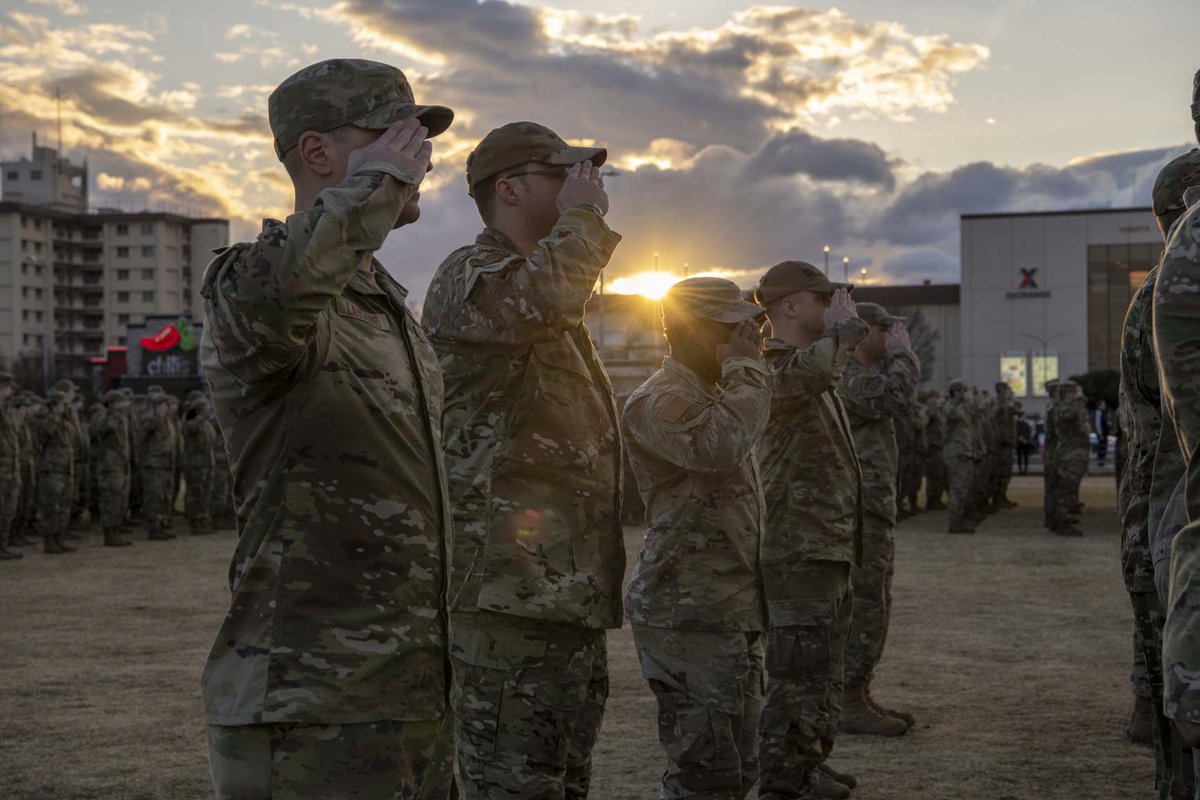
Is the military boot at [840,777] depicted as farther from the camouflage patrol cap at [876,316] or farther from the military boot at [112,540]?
the military boot at [112,540]

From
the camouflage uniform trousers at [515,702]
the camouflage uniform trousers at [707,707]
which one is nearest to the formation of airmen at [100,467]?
the camouflage uniform trousers at [707,707]

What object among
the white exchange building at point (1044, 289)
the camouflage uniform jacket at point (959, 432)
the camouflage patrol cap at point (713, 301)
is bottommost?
the camouflage uniform jacket at point (959, 432)

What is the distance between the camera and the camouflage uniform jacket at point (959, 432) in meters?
20.0

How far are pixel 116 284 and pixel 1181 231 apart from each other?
11059 centimetres

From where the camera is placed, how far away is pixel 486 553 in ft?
12.0

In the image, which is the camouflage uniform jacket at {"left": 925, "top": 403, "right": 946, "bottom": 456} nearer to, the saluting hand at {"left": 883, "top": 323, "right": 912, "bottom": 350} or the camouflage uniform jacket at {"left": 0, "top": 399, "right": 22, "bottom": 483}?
the camouflage uniform jacket at {"left": 0, "top": 399, "right": 22, "bottom": 483}

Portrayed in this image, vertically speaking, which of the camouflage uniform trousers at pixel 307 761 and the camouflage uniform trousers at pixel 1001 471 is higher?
the camouflage uniform trousers at pixel 307 761

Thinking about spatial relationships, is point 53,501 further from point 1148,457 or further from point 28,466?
point 1148,457

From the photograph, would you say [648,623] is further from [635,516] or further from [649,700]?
[635,516]

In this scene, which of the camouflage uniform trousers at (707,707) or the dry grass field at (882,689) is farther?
the dry grass field at (882,689)

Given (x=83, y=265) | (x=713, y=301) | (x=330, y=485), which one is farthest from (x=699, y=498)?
(x=83, y=265)

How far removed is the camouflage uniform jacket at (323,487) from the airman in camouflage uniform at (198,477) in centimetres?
2000

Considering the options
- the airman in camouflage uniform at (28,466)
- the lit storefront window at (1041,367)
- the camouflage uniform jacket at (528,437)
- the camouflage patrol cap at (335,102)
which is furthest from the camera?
the lit storefront window at (1041,367)

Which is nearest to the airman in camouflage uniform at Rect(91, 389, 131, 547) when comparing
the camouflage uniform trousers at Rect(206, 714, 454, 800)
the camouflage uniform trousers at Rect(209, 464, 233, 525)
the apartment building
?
the camouflage uniform trousers at Rect(209, 464, 233, 525)
